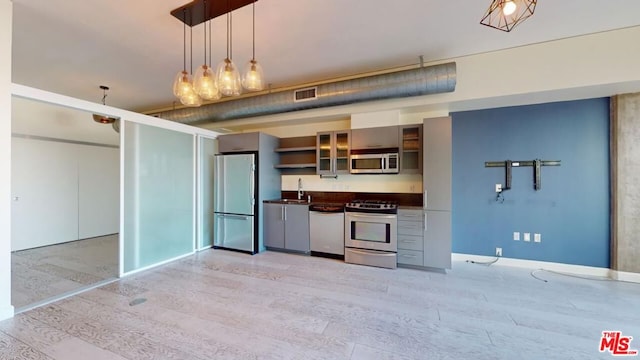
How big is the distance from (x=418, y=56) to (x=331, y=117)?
166cm

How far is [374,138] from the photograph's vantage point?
A: 4.01 m

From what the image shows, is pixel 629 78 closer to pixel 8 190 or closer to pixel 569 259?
pixel 569 259

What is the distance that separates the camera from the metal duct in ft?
11.0

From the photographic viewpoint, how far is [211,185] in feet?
15.8

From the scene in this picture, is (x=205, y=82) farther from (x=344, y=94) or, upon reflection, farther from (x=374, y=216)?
(x=374, y=216)

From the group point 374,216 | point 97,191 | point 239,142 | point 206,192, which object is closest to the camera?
point 374,216

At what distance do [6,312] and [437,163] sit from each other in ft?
16.5

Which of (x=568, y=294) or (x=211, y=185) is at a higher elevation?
(x=211, y=185)

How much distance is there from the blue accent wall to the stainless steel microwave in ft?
3.65

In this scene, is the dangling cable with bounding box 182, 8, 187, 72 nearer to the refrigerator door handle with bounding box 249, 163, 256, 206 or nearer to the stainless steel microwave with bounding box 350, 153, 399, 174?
the refrigerator door handle with bounding box 249, 163, 256, 206

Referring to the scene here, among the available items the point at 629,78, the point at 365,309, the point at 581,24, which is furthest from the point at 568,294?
the point at 581,24

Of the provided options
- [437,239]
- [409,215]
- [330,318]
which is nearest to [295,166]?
[409,215]

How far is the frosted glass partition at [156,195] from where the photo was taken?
3401 mm

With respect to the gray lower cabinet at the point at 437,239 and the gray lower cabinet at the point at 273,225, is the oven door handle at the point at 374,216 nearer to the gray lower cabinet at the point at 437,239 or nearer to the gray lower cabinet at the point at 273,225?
the gray lower cabinet at the point at 437,239
